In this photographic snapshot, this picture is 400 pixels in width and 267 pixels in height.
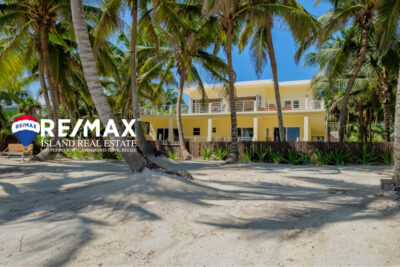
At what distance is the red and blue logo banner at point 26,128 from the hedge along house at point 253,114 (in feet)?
29.6

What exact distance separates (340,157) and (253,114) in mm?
10012

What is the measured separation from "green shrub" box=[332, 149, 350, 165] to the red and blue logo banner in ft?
65.4

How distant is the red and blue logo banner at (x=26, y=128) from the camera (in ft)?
65.6

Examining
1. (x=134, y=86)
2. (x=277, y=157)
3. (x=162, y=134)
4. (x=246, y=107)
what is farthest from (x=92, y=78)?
(x=162, y=134)

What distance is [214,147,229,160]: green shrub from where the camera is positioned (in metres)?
14.9

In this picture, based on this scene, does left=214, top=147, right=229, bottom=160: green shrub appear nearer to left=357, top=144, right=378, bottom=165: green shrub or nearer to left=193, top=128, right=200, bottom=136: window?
left=357, top=144, right=378, bottom=165: green shrub

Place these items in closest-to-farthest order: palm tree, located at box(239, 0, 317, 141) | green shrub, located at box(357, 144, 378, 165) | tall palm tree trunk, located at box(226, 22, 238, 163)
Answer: palm tree, located at box(239, 0, 317, 141) < green shrub, located at box(357, 144, 378, 165) < tall palm tree trunk, located at box(226, 22, 238, 163)

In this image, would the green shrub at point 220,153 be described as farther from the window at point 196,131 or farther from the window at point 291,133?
the window at point 196,131

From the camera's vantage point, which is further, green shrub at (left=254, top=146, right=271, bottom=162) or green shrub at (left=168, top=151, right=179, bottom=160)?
green shrub at (left=168, top=151, right=179, bottom=160)

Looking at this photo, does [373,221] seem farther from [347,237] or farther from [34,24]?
[34,24]

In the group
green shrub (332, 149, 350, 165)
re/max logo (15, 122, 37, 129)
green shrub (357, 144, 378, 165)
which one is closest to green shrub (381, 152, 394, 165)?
green shrub (357, 144, 378, 165)

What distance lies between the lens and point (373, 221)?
3.35 m

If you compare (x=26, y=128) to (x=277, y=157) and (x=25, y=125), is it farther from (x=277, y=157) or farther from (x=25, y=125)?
(x=277, y=157)

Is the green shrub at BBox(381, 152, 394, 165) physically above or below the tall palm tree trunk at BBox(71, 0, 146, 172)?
below
